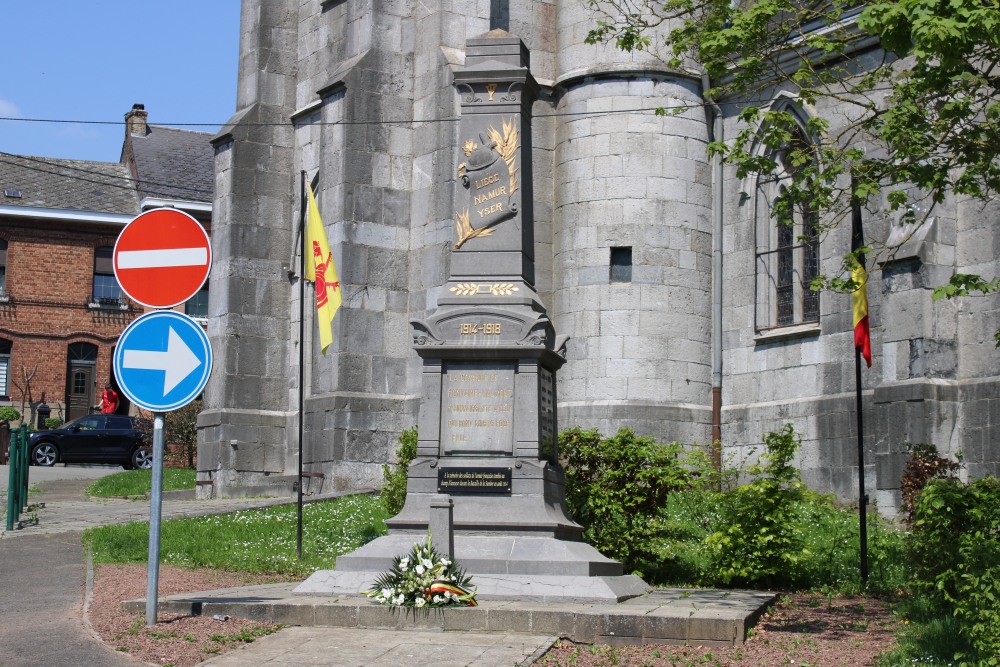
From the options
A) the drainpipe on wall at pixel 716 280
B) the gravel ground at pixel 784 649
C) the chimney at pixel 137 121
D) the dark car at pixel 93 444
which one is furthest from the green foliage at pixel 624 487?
the chimney at pixel 137 121

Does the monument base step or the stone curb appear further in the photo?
the monument base step

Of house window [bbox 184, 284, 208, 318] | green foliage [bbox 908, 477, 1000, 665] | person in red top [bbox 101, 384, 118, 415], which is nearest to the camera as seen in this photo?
green foliage [bbox 908, 477, 1000, 665]

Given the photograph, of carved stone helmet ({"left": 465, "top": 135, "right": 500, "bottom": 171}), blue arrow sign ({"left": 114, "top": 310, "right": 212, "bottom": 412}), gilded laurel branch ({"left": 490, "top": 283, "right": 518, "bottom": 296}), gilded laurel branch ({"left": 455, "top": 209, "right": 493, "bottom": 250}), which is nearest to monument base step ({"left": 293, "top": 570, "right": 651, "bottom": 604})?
gilded laurel branch ({"left": 490, "top": 283, "right": 518, "bottom": 296})

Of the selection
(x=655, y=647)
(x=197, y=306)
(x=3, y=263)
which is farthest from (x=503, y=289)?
(x=197, y=306)

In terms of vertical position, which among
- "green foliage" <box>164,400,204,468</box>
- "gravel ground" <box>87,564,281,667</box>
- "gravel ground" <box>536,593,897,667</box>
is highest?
"green foliage" <box>164,400,204,468</box>

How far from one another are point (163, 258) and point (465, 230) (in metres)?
4.04

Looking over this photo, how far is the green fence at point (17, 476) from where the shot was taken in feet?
56.2

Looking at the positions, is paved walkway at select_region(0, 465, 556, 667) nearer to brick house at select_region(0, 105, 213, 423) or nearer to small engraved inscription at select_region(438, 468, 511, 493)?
small engraved inscription at select_region(438, 468, 511, 493)

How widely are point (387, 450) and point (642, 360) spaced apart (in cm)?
451

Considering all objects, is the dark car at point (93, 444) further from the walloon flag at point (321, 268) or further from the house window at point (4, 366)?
the walloon flag at point (321, 268)

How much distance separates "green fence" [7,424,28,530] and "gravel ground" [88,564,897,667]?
6173 millimetres

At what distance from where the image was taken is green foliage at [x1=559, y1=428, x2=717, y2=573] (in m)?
13.4

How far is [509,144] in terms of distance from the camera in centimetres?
1255

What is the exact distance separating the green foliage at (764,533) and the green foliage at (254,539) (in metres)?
4.34
